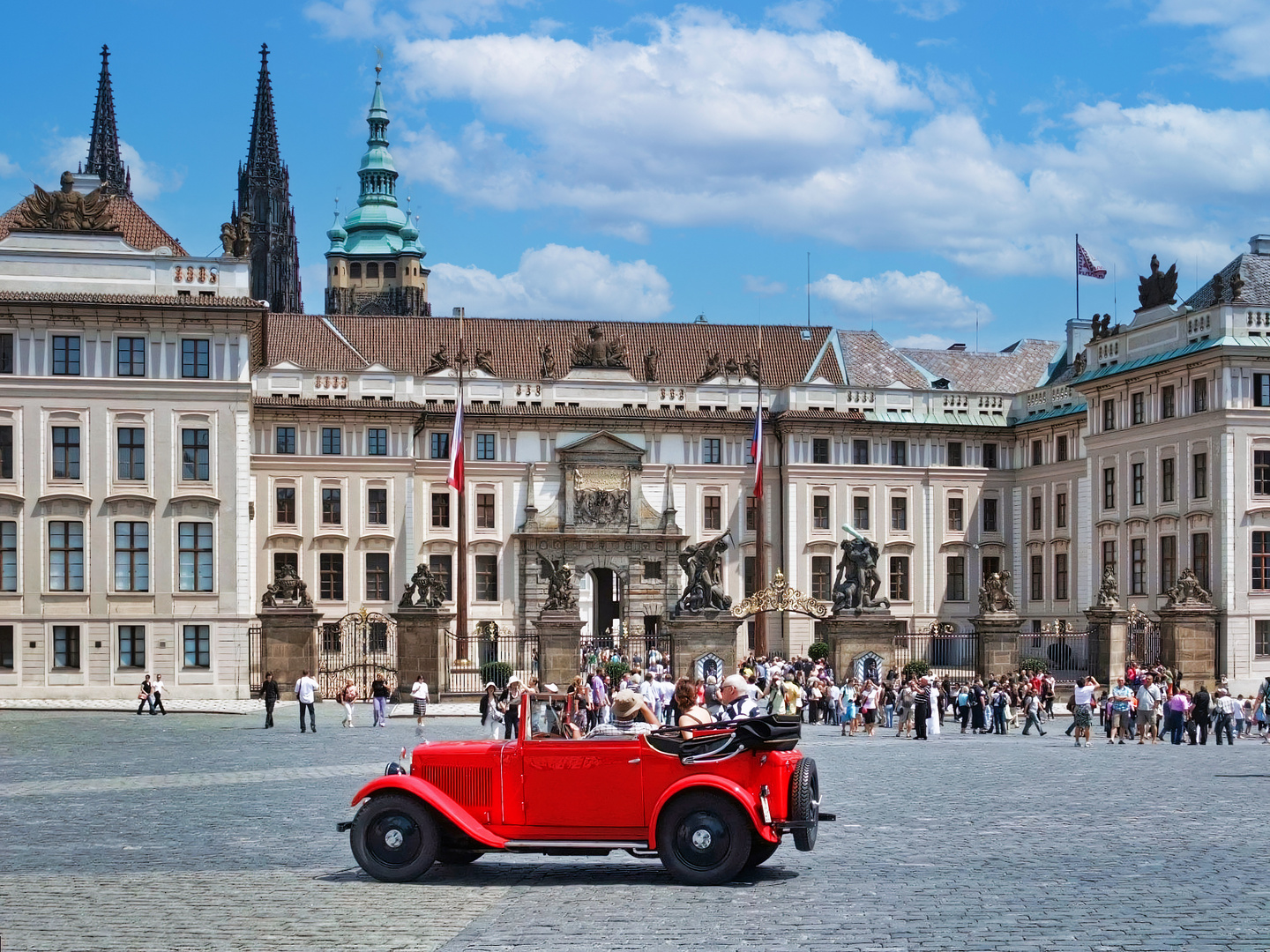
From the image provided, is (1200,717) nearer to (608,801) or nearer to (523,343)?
(608,801)

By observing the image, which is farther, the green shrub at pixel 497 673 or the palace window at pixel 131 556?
the palace window at pixel 131 556

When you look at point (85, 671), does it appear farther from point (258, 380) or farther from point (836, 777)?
point (836, 777)

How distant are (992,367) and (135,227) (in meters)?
42.3

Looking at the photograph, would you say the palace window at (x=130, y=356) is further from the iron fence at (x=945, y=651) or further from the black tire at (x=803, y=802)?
the black tire at (x=803, y=802)

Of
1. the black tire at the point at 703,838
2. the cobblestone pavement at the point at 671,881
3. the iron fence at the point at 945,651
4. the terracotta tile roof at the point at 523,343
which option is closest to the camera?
the cobblestone pavement at the point at 671,881

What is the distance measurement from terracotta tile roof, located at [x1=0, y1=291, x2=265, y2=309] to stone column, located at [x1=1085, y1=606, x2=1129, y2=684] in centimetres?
2677

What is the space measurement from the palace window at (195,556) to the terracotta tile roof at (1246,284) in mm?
33831

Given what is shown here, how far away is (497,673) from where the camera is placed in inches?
2067

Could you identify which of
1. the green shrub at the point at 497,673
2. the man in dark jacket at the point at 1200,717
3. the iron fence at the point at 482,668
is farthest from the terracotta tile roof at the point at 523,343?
the man in dark jacket at the point at 1200,717

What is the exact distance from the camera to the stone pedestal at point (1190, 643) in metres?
52.6

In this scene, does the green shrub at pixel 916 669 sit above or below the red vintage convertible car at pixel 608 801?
below

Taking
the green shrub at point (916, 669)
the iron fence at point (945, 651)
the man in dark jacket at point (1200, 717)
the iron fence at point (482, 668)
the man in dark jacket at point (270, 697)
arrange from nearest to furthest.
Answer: the man in dark jacket at point (1200, 717) → the man in dark jacket at point (270, 697) → the iron fence at point (482, 668) → the iron fence at point (945, 651) → the green shrub at point (916, 669)

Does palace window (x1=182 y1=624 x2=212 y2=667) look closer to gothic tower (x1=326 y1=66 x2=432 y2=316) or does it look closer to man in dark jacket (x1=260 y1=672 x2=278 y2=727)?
man in dark jacket (x1=260 y1=672 x2=278 y2=727)

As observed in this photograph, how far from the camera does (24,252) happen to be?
52625 millimetres
